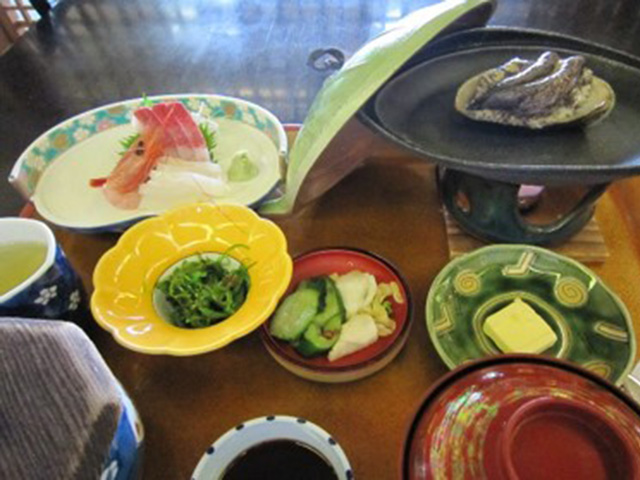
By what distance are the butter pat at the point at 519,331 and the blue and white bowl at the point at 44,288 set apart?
0.59 meters

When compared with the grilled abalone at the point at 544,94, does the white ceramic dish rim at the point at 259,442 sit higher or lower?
lower

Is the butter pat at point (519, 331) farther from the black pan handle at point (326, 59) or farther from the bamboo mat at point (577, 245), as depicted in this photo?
the black pan handle at point (326, 59)

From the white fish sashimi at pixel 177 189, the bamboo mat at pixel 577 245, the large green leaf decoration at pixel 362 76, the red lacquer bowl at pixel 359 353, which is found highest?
the large green leaf decoration at pixel 362 76

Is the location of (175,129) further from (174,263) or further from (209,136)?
(174,263)

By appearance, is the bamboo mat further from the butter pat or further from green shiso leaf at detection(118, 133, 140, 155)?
green shiso leaf at detection(118, 133, 140, 155)

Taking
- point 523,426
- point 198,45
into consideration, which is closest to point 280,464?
point 523,426

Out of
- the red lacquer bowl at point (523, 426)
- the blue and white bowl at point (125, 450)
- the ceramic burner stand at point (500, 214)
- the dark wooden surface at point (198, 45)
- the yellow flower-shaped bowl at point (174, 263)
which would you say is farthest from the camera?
the dark wooden surface at point (198, 45)

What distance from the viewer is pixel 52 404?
402mm

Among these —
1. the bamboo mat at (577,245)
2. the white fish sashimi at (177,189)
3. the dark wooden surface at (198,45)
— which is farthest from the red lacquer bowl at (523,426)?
the dark wooden surface at (198,45)

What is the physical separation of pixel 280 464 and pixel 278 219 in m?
0.45

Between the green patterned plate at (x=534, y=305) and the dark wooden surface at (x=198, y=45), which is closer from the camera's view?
the green patterned plate at (x=534, y=305)

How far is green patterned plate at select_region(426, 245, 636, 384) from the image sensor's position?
632 mm

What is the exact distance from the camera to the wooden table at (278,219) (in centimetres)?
63

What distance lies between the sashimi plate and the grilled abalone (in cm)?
40
